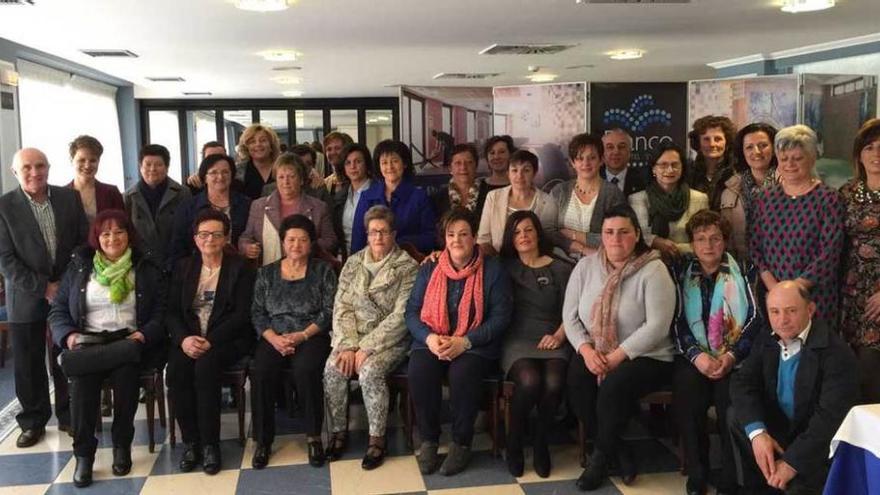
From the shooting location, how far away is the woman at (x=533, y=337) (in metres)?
3.36

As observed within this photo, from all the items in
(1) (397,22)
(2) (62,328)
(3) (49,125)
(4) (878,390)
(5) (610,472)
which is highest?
(1) (397,22)

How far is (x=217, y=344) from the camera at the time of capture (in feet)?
11.8

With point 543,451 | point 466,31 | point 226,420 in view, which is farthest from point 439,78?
point 543,451

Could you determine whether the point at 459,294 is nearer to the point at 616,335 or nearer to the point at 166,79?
the point at 616,335

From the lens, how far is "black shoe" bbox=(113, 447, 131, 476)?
3.45 metres

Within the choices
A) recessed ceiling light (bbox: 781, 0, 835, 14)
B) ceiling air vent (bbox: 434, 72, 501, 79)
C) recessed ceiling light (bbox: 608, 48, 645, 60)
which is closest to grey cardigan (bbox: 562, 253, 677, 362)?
recessed ceiling light (bbox: 781, 0, 835, 14)

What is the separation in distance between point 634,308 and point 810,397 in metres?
0.86

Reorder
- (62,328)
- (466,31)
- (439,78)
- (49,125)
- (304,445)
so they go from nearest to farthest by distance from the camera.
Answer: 1. (62,328)
2. (304,445)
3. (466,31)
4. (49,125)
5. (439,78)

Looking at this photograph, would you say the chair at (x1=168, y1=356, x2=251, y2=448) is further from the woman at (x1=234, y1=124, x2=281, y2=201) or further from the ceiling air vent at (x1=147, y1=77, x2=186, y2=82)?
the ceiling air vent at (x1=147, y1=77, x2=186, y2=82)

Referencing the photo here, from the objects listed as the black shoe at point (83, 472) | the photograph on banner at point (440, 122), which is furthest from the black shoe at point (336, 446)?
the photograph on banner at point (440, 122)

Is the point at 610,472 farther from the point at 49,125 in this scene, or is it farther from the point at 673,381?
the point at 49,125

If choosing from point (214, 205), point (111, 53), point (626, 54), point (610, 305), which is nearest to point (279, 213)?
point (214, 205)

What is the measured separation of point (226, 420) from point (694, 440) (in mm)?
2415

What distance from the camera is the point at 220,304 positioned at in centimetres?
368
